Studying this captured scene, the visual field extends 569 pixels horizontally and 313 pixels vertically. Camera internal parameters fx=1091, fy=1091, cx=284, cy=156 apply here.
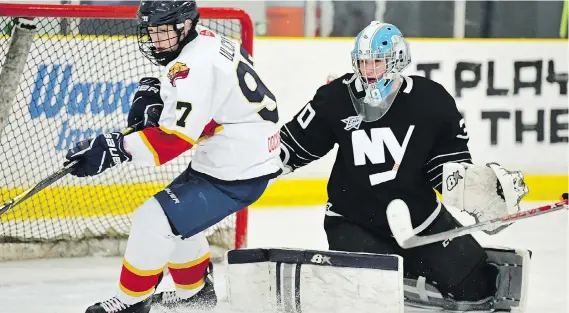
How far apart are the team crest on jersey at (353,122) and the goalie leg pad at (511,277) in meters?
0.53

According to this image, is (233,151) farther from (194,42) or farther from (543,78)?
(543,78)

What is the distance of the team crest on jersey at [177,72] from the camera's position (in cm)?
265

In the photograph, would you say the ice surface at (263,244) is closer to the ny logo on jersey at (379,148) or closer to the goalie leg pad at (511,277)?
the goalie leg pad at (511,277)

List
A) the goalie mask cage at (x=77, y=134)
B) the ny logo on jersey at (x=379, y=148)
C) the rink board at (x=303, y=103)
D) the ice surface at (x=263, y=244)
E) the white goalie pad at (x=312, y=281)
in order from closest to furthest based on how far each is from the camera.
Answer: the white goalie pad at (x=312, y=281) < the ny logo on jersey at (x=379, y=148) < the ice surface at (x=263, y=244) < the goalie mask cage at (x=77, y=134) < the rink board at (x=303, y=103)

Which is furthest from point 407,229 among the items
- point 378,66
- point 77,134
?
point 77,134

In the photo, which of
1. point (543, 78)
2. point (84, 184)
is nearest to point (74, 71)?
point (84, 184)

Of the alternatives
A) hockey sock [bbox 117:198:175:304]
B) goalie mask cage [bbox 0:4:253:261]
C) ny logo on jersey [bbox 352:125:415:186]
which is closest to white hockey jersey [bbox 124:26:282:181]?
hockey sock [bbox 117:198:175:304]

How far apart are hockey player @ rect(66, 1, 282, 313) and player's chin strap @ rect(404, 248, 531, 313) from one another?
0.55 meters

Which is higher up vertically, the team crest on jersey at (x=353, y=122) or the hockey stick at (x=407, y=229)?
the team crest on jersey at (x=353, y=122)

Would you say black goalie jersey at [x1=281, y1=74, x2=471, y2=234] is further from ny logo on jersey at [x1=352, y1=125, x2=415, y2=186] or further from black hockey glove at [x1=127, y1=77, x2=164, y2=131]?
black hockey glove at [x1=127, y1=77, x2=164, y2=131]

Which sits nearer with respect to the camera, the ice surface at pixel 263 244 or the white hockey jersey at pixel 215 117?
the white hockey jersey at pixel 215 117

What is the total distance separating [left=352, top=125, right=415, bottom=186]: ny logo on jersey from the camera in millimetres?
2998

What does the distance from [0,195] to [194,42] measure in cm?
148

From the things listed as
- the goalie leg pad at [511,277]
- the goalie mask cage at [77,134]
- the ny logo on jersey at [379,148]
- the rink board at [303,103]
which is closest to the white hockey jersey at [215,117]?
the ny logo on jersey at [379,148]
